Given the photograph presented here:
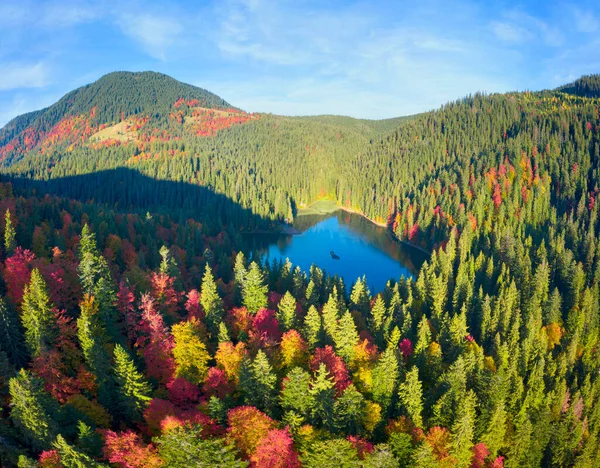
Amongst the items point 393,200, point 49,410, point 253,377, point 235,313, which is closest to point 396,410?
point 253,377

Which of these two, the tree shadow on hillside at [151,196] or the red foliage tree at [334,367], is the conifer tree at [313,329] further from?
the tree shadow on hillside at [151,196]

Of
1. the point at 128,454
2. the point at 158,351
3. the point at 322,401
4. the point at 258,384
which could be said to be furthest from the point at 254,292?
the point at 128,454

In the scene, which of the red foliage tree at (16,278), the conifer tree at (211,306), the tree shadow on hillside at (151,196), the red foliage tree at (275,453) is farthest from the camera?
the tree shadow on hillside at (151,196)

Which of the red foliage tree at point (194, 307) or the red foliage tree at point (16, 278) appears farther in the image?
the red foliage tree at point (194, 307)

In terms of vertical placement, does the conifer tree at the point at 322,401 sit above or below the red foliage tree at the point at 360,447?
above

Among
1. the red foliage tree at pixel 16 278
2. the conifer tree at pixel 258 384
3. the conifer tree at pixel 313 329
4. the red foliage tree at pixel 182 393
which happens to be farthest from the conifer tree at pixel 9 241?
the conifer tree at pixel 313 329
